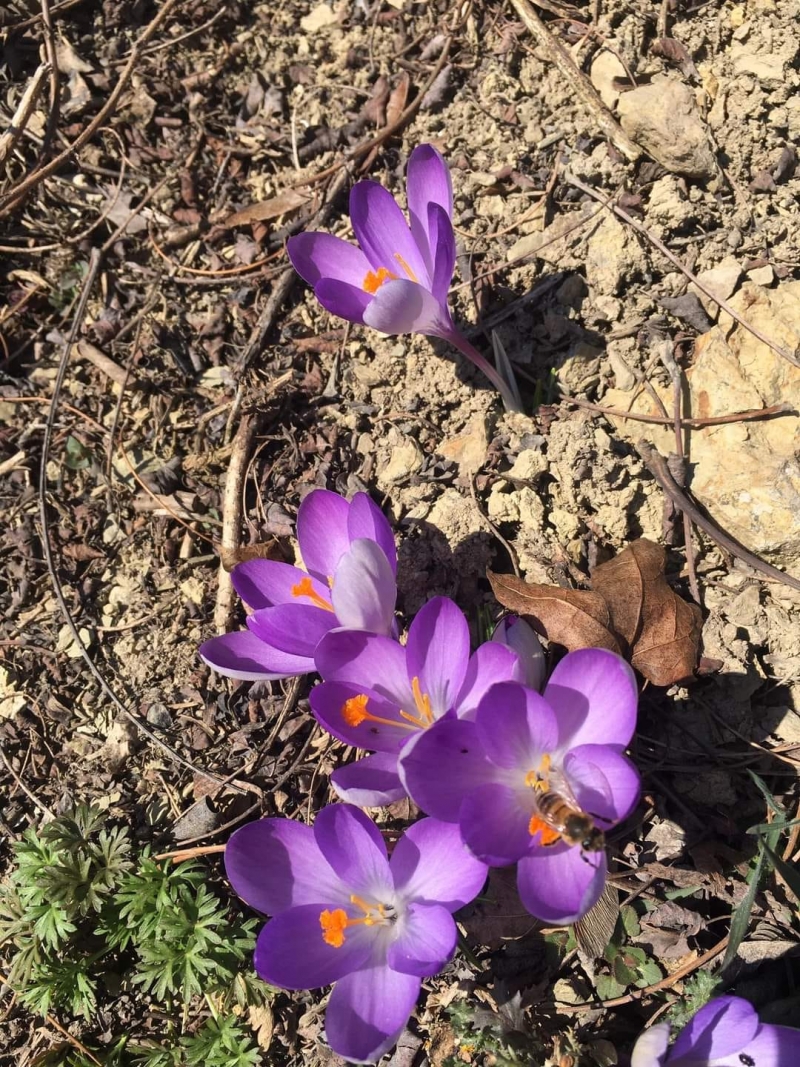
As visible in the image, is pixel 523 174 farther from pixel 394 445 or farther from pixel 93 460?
Answer: pixel 93 460

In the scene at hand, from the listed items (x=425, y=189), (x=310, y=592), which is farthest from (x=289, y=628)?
(x=425, y=189)

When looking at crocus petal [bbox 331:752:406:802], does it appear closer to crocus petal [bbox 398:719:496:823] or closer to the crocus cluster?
the crocus cluster

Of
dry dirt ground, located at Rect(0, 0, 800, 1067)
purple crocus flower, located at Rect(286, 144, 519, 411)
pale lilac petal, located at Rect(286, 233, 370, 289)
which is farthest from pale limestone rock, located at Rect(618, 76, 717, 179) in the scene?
pale lilac petal, located at Rect(286, 233, 370, 289)

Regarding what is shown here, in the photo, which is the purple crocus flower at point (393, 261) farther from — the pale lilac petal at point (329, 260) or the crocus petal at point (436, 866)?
the crocus petal at point (436, 866)

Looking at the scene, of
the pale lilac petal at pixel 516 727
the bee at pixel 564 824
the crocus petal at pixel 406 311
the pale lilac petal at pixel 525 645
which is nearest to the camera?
the bee at pixel 564 824

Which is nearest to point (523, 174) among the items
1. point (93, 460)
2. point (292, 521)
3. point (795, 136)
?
point (795, 136)

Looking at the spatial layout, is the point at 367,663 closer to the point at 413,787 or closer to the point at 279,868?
the point at 413,787

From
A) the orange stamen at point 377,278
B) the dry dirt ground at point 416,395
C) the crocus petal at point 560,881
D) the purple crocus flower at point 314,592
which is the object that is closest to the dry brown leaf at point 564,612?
the dry dirt ground at point 416,395
